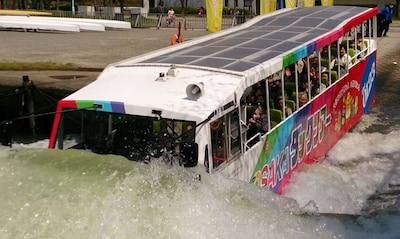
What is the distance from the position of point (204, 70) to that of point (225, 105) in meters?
0.82

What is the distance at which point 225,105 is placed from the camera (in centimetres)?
691

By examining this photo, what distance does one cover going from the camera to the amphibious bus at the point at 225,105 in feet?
21.7

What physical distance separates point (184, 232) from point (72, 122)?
96.2 inches

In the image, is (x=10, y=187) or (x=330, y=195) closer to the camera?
(x=10, y=187)

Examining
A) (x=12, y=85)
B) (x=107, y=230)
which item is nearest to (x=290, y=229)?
(x=107, y=230)

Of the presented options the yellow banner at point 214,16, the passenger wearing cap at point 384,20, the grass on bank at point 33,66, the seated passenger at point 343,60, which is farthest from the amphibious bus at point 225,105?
the passenger wearing cap at point 384,20

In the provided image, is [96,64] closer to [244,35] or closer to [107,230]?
[244,35]

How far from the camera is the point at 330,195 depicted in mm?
9141

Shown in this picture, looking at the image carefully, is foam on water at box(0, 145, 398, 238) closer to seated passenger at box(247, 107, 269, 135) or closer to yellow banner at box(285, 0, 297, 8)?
seated passenger at box(247, 107, 269, 135)

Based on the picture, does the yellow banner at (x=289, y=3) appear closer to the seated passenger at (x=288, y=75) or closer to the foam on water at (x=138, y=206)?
the seated passenger at (x=288, y=75)

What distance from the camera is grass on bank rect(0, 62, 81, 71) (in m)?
19.3

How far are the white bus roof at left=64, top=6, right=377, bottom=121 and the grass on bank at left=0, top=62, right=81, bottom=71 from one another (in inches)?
392

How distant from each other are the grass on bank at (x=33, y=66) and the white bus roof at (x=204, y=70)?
392 inches

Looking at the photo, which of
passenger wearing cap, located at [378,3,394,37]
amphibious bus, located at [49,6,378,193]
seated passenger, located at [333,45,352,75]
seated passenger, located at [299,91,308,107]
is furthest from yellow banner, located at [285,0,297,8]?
seated passenger, located at [299,91,308,107]
